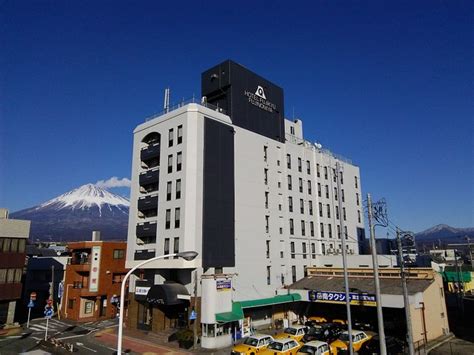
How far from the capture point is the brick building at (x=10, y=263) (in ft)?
158

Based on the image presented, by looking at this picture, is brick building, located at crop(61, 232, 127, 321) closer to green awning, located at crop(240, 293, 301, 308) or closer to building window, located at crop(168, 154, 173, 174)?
building window, located at crop(168, 154, 173, 174)

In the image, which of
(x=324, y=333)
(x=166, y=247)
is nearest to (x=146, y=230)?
(x=166, y=247)

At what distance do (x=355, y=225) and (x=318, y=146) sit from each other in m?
17.3

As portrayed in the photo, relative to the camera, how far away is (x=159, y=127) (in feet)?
158

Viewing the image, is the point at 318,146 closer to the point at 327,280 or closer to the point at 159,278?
the point at 327,280

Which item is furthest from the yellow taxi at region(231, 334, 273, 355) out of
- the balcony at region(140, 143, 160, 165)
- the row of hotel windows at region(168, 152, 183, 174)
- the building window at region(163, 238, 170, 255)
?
the balcony at region(140, 143, 160, 165)

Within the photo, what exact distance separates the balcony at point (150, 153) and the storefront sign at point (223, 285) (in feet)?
63.1

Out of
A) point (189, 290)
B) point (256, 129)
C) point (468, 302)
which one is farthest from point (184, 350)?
point (468, 302)

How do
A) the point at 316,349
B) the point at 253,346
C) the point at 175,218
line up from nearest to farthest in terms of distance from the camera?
1. the point at 316,349
2. the point at 253,346
3. the point at 175,218

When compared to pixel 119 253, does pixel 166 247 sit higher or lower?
higher

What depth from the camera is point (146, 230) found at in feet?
150

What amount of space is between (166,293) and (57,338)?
48.7ft

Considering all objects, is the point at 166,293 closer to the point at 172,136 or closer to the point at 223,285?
the point at 223,285

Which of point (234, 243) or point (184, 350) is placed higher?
point (234, 243)
